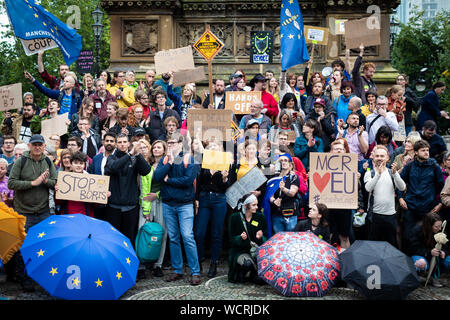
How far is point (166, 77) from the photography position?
12.5 meters

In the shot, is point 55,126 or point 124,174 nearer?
point 124,174

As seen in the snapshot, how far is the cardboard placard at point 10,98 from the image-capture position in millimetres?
11977

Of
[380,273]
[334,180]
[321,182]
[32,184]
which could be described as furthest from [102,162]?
[380,273]

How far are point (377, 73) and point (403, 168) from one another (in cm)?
765

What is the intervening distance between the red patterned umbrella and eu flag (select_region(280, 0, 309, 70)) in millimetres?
5521

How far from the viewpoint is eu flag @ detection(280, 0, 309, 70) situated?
12258 millimetres

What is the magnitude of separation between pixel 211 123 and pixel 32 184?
10.3 ft

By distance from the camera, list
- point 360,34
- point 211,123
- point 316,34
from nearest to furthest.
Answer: point 211,123 < point 360,34 < point 316,34

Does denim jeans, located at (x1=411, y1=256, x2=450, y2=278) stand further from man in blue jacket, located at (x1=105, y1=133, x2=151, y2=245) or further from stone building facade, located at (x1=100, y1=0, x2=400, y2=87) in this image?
stone building facade, located at (x1=100, y1=0, x2=400, y2=87)

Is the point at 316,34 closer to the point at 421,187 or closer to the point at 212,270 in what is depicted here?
the point at 421,187

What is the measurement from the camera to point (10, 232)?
761 cm

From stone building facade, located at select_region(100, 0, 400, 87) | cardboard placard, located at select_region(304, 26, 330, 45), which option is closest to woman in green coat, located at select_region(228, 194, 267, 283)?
cardboard placard, located at select_region(304, 26, 330, 45)
